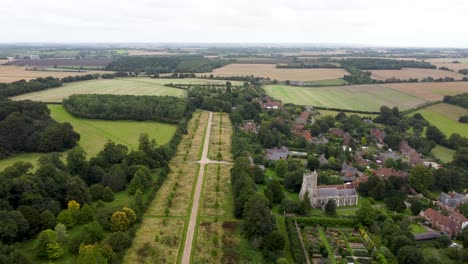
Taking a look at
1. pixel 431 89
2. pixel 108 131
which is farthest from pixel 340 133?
pixel 431 89

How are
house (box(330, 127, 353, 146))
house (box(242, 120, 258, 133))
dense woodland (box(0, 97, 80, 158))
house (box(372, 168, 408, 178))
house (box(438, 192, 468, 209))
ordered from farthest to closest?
house (box(242, 120, 258, 133))
house (box(330, 127, 353, 146))
dense woodland (box(0, 97, 80, 158))
house (box(372, 168, 408, 178))
house (box(438, 192, 468, 209))

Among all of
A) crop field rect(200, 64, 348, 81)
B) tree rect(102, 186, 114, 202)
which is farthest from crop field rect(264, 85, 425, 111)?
tree rect(102, 186, 114, 202)

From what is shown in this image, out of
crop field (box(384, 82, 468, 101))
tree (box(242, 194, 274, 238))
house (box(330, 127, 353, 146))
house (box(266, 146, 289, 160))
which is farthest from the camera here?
crop field (box(384, 82, 468, 101))

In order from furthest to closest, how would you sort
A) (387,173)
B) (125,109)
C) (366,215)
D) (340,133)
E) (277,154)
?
(125,109), (340,133), (277,154), (387,173), (366,215)

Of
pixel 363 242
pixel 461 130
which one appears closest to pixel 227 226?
pixel 363 242

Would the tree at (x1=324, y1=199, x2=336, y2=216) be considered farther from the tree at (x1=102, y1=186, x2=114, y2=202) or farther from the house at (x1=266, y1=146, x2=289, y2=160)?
the tree at (x1=102, y1=186, x2=114, y2=202)

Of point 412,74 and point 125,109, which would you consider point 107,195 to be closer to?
point 125,109

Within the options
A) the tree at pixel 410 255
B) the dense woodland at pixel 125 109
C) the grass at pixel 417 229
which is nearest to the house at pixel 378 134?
the grass at pixel 417 229
